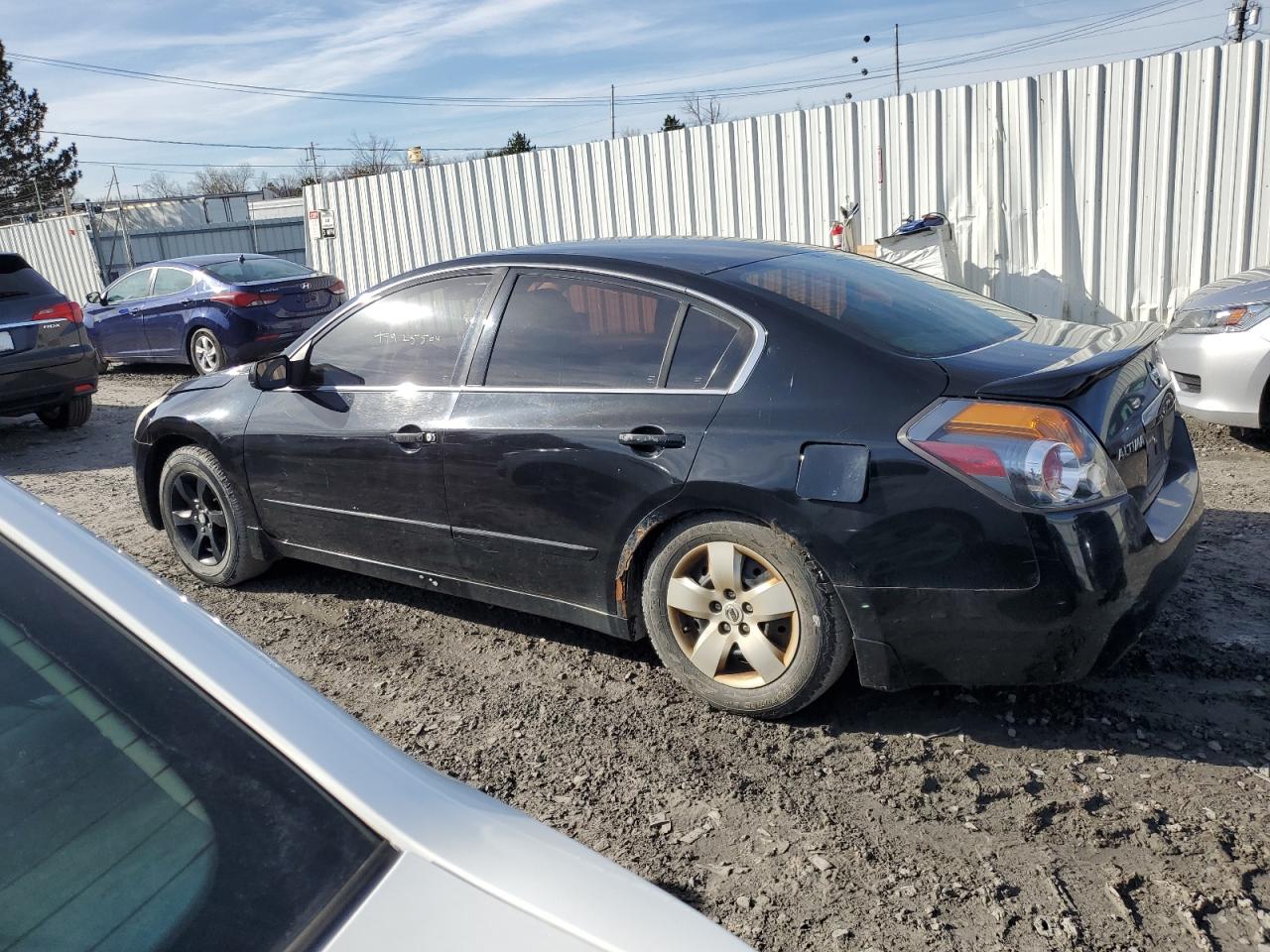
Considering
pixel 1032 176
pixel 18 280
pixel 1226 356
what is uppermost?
pixel 1032 176

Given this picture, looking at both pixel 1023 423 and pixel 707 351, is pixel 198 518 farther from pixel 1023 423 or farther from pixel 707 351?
pixel 1023 423

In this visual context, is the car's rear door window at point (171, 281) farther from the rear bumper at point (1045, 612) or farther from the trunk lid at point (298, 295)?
the rear bumper at point (1045, 612)

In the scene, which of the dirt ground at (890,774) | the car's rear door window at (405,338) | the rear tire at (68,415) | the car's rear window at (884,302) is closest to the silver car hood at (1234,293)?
the dirt ground at (890,774)

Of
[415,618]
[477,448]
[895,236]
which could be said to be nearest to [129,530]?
[415,618]

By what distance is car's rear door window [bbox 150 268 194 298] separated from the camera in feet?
40.0

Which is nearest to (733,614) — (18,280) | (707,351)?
(707,351)

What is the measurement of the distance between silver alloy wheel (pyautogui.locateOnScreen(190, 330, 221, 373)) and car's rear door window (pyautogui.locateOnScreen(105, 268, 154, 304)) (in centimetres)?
126

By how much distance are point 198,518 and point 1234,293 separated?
Result: 6105 mm

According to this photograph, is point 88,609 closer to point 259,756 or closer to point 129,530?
point 259,756

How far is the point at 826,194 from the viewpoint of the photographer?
10711 millimetres

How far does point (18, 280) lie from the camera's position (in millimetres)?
9039

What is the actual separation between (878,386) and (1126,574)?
35.4 inches

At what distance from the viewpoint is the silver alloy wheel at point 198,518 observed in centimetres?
498

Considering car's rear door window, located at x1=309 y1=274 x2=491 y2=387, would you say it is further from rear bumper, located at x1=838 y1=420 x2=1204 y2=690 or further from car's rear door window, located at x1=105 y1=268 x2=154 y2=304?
car's rear door window, located at x1=105 y1=268 x2=154 y2=304
